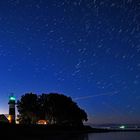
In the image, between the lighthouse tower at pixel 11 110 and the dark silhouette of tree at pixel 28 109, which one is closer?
the lighthouse tower at pixel 11 110

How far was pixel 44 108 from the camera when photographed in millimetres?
145875

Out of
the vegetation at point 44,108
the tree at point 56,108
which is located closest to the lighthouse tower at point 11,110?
the vegetation at point 44,108

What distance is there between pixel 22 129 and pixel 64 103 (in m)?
72.9

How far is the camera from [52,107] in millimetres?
144125

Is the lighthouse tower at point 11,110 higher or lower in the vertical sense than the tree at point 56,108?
lower

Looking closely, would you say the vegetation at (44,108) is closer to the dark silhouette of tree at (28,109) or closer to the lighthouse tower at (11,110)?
the dark silhouette of tree at (28,109)

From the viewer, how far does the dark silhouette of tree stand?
143 metres

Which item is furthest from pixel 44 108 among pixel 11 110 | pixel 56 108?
pixel 11 110

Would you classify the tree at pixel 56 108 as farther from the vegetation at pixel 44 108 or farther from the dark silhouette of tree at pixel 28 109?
the dark silhouette of tree at pixel 28 109

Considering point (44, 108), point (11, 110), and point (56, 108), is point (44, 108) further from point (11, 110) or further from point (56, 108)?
point (11, 110)

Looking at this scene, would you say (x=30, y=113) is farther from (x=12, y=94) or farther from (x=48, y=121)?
(x=12, y=94)

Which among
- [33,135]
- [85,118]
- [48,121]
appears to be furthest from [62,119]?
[33,135]

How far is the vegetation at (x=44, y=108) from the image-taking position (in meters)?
143

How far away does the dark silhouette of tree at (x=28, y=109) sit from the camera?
143 metres
